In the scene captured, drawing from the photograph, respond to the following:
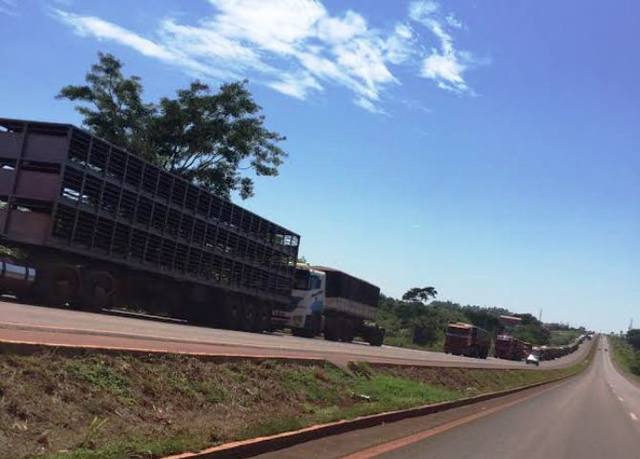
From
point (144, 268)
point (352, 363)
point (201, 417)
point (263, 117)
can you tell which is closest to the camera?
point (201, 417)

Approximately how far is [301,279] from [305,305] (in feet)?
4.63

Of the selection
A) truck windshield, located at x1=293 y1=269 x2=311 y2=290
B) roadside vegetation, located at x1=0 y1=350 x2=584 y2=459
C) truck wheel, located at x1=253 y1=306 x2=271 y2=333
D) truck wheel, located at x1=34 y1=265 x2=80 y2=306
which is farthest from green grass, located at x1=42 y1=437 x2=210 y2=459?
truck windshield, located at x1=293 y1=269 x2=311 y2=290

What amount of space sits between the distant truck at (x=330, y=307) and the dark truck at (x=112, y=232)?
6.60 m

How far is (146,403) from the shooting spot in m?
8.88

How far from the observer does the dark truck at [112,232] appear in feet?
62.7

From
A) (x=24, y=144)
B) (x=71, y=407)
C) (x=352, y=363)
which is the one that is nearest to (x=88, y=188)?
(x=24, y=144)

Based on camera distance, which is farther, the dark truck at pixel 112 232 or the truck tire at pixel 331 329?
the truck tire at pixel 331 329

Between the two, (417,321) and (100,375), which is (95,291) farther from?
(417,321)

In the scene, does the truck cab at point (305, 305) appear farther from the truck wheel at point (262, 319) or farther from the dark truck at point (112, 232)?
the dark truck at point (112, 232)

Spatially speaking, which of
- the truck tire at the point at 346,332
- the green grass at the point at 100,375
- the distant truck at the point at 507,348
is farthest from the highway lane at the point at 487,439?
the distant truck at the point at 507,348

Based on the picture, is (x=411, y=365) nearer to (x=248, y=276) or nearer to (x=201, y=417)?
(x=248, y=276)

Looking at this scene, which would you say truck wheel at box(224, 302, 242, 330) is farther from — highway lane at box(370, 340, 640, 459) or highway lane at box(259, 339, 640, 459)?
highway lane at box(370, 340, 640, 459)

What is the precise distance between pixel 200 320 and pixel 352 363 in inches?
497

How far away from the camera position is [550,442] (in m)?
12.4
